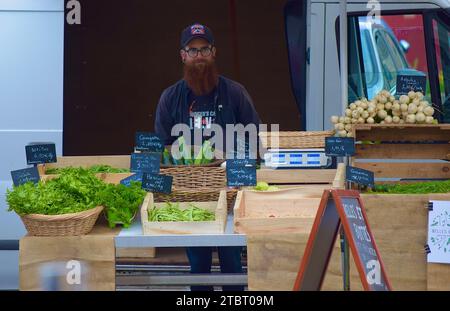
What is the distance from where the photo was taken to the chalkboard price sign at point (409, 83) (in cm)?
608

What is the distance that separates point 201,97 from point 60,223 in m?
2.46

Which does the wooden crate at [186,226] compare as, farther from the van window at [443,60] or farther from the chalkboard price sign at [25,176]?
the van window at [443,60]

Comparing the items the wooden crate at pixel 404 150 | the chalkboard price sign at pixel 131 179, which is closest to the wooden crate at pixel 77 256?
the chalkboard price sign at pixel 131 179

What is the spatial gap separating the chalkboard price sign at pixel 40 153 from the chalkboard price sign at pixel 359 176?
1.76 metres

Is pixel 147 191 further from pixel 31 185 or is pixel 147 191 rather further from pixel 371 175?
pixel 371 175

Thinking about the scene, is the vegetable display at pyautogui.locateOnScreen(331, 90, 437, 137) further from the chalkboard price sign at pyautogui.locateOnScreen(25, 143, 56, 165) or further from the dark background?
the chalkboard price sign at pyautogui.locateOnScreen(25, 143, 56, 165)

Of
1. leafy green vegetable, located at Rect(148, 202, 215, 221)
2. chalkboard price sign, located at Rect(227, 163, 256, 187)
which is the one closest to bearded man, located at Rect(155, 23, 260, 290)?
chalkboard price sign, located at Rect(227, 163, 256, 187)

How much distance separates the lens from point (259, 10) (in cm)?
691
